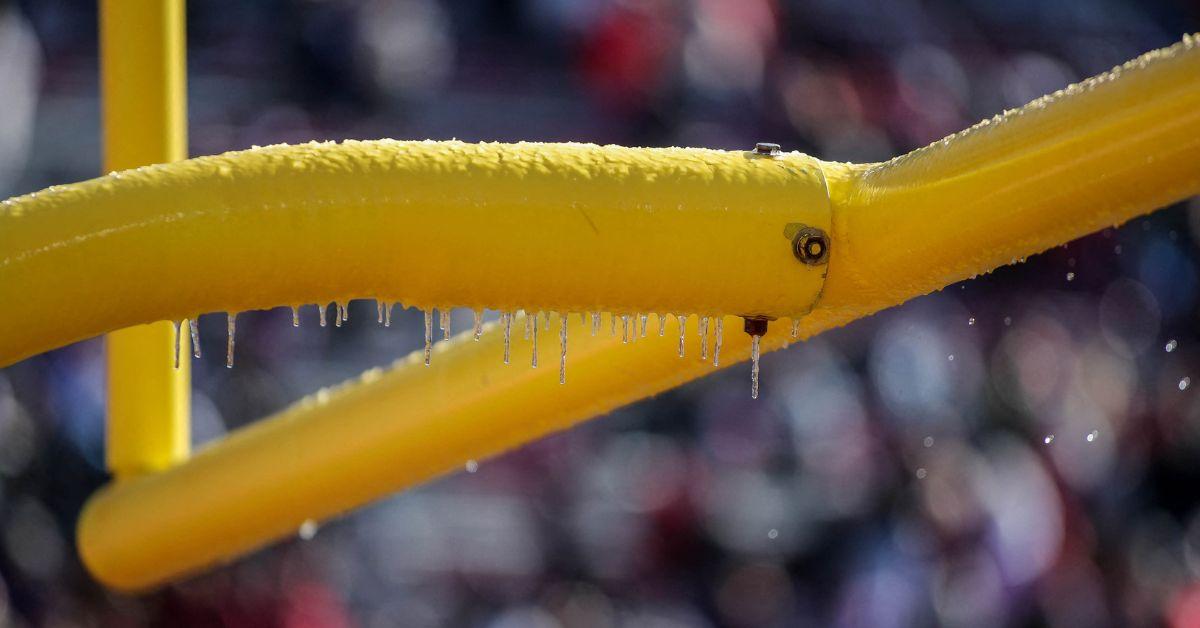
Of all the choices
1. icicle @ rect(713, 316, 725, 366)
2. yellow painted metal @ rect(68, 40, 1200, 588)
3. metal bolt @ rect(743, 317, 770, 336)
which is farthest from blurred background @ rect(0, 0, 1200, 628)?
metal bolt @ rect(743, 317, 770, 336)

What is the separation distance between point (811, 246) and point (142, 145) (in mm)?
909

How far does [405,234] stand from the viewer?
729 mm

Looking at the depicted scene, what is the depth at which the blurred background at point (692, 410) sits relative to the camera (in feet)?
14.2

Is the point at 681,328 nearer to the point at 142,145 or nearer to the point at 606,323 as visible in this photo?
the point at 606,323

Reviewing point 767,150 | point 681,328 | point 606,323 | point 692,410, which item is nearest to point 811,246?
point 767,150

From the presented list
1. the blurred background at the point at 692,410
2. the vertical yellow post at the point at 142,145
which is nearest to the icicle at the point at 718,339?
the vertical yellow post at the point at 142,145

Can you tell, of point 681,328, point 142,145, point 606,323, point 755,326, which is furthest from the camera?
point 142,145

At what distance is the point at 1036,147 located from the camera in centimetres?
76

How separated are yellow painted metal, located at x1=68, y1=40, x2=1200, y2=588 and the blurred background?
2535 millimetres

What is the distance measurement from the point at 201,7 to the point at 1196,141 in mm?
4614

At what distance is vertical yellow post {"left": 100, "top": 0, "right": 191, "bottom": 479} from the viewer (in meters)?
1.47

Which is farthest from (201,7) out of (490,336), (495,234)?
(495,234)

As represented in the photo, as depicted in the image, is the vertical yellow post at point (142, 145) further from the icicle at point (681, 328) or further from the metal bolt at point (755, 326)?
the metal bolt at point (755, 326)

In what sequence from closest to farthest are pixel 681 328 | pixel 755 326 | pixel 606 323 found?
pixel 755 326
pixel 681 328
pixel 606 323
